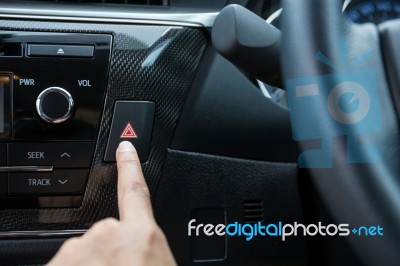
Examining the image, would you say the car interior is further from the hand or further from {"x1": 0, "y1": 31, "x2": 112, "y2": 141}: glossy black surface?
the hand

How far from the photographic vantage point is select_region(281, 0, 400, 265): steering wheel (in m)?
0.65

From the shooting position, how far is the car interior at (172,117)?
0.77 meters

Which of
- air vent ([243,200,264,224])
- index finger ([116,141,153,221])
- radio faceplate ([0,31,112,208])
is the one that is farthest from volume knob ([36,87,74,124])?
air vent ([243,200,264,224])

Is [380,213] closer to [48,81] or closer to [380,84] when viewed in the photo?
[380,84]

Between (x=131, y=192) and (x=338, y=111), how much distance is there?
0.25 m

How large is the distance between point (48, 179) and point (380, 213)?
1.72ft

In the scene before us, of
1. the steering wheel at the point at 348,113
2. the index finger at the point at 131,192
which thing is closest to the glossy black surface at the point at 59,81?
the index finger at the point at 131,192

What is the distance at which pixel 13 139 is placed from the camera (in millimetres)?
909

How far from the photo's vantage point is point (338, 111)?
0.67 meters

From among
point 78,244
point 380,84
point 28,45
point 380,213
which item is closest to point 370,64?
point 380,84

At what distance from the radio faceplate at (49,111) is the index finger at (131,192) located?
0.20 meters

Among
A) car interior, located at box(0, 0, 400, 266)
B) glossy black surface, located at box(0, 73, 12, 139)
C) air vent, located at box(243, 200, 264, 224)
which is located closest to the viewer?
car interior, located at box(0, 0, 400, 266)

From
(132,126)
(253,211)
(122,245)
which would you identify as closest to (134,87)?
(132,126)

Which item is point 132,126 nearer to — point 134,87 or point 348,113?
point 134,87
